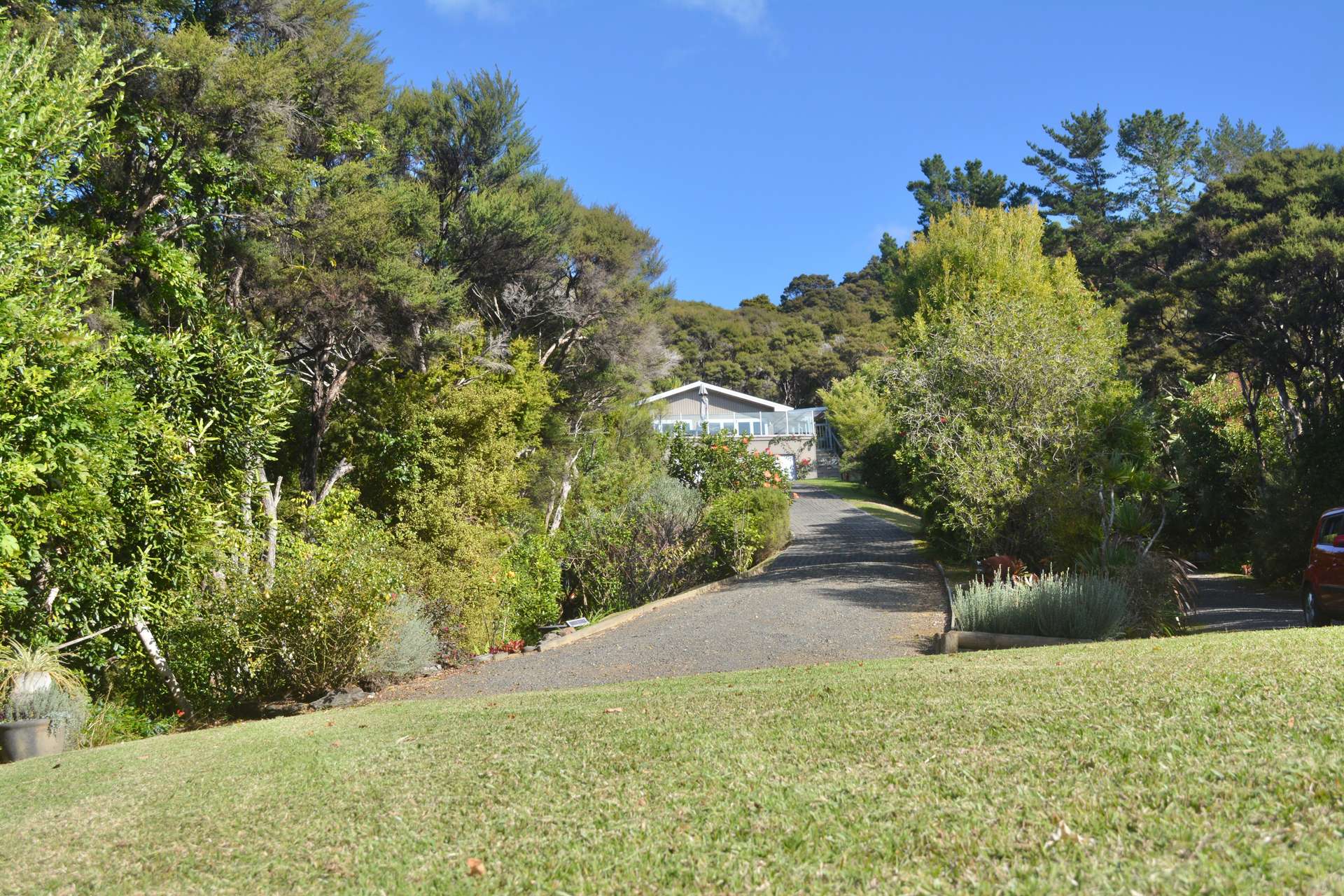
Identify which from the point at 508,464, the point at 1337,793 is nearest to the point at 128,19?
the point at 508,464

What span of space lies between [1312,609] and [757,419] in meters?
45.8

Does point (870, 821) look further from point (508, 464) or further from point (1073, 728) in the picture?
point (508, 464)

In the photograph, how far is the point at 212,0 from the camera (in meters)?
13.4

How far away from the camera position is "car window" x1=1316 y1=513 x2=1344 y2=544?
11.1 meters

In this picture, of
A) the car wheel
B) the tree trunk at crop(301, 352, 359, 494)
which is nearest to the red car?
the car wheel

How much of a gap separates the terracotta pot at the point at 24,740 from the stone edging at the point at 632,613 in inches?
209

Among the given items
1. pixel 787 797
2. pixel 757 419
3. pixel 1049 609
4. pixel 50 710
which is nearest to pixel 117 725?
pixel 50 710

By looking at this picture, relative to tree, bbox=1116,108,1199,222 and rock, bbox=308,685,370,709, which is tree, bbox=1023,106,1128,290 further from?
rock, bbox=308,685,370,709

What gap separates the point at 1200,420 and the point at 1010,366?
11.2 m

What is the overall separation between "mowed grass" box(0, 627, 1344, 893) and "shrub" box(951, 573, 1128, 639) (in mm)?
3607

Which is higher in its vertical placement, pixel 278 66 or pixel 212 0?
pixel 212 0

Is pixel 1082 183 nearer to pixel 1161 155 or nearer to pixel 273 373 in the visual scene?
pixel 1161 155

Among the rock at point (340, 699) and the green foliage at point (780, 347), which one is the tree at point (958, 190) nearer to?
the green foliage at point (780, 347)

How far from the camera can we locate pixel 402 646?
37.1 ft
